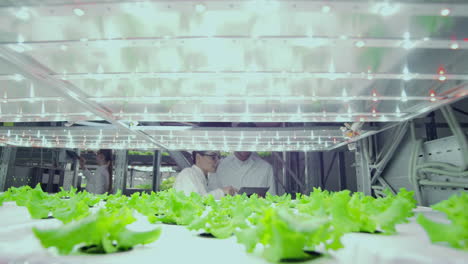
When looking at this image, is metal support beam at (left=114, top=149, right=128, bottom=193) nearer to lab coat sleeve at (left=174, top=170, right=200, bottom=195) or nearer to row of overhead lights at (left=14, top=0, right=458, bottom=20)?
lab coat sleeve at (left=174, top=170, right=200, bottom=195)

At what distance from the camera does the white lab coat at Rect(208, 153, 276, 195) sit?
16.1 ft

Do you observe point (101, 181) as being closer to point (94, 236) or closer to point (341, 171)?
point (341, 171)

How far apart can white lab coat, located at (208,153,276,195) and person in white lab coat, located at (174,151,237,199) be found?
206 mm

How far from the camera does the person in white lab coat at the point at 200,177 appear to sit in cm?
398

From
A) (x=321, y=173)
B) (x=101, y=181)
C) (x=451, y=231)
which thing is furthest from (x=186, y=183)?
(x=451, y=231)

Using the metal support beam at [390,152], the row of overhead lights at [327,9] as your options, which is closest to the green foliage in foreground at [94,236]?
the row of overhead lights at [327,9]

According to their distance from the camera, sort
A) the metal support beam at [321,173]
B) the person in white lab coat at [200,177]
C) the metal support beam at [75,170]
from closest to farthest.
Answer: the person in white lab coat at [200,177], the metal support beam at [321,173], the metal support beam at [75,170]

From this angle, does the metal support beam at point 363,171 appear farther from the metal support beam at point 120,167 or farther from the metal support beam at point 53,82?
the metal support beam at point 120,167

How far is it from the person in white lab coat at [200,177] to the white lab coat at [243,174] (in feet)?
0.67

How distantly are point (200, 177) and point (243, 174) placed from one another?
34.7 inches

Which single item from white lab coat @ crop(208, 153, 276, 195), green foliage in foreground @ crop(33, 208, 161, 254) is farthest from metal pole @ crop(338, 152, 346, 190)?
green foliage in foreground @ crop(33, 208, 161, 254)

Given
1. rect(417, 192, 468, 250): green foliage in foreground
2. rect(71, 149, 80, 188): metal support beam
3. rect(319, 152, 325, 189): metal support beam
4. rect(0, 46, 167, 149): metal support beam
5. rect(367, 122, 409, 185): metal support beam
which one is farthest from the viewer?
rect(71, 149, 80, 188): metal support beam

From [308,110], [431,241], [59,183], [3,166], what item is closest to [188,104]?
[308,110]

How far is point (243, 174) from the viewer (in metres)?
4.91
